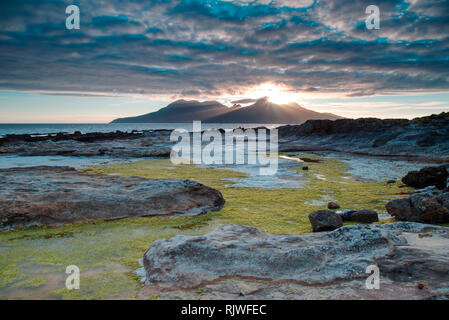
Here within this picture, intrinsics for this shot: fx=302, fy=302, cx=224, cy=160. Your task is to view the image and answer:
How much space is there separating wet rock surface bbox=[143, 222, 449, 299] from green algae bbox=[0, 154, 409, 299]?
59cm

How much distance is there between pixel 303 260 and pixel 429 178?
8860 mm

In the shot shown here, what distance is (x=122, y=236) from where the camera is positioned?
569 centimetres

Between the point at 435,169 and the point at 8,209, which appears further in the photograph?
the point at 435,169

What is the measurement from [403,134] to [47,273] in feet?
97.0

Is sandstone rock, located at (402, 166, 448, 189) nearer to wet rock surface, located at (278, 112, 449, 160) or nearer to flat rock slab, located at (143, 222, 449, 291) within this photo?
flat rock slab, located at (143, 222, 449, 291)

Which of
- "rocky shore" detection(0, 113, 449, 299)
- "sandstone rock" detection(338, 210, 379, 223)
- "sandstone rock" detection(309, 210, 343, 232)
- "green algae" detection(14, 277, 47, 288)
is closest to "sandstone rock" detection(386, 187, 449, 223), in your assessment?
"rocky shore" detection(0, 113, 449, 299)

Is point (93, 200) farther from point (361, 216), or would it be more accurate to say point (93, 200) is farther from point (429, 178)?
point (429, 178)

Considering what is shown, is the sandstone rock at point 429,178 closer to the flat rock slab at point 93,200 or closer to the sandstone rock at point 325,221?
the sandstone rock at point 325,221

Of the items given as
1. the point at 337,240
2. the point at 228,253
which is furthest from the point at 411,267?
the point at 228,253

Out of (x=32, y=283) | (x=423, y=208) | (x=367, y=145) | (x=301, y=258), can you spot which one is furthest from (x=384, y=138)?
(x=32, y=283)

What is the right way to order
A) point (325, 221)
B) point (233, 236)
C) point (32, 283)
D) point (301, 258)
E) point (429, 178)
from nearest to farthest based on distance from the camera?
point (32, 283), point (301, 258), point (233, 236), point (325, 221), point (429, 178)

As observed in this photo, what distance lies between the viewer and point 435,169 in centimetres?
1043

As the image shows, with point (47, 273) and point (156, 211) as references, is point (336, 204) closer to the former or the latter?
point (156, 211)
